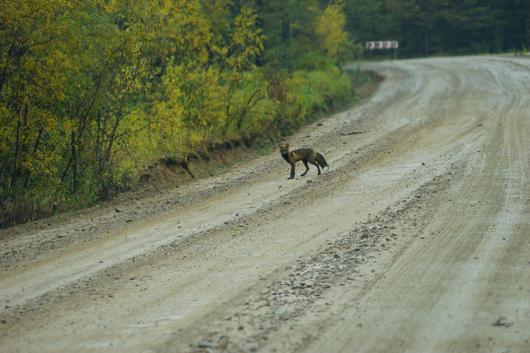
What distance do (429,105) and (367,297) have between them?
2035cm

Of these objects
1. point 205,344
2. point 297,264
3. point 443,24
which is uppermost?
point 443,24

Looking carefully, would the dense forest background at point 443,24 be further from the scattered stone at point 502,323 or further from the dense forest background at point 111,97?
the scattered stone at point 502,323

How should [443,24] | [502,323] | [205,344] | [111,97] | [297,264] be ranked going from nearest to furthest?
1. [205,344]
2. [502,323]
3. [297,264]
4. [111,97]
5. [443,24]

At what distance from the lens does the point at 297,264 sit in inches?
356

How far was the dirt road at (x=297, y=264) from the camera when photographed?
6.66 meters

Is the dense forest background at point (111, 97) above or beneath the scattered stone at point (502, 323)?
above

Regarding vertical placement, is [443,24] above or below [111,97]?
above

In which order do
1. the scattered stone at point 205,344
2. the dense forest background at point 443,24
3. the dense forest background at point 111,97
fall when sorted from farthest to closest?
the dense forest background at point 443,24, the dense forest background at point 111,97, the scattered stone at point 205,344

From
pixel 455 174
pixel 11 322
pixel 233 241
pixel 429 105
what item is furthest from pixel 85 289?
pixel 429 105

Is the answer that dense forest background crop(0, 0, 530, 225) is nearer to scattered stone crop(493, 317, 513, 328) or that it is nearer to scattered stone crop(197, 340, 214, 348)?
scattered stone crop(197, 340, 214, 348)

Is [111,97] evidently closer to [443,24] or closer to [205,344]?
[205,344]

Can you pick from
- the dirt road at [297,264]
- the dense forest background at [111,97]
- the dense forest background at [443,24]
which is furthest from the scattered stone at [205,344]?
the dense forest background at [443,24]

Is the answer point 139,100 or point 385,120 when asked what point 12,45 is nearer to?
point 139,100

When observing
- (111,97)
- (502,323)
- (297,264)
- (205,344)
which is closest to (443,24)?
(111,97)
